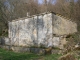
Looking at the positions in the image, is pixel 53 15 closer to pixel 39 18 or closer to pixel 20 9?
pixel 39 18

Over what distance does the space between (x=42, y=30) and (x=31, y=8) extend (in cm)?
1756

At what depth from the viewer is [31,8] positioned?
3155 cm

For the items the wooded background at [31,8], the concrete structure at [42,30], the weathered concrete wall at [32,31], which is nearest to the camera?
the concrete structure at [42,30]

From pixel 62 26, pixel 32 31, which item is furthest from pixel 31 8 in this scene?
pixel 62 26

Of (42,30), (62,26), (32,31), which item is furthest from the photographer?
(32,31)

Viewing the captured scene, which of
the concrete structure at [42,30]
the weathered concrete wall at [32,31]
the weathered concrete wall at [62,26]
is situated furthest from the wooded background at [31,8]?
the weathered concrete wall at [32,31]

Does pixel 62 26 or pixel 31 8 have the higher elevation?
pixel 31 8

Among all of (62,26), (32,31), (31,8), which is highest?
(31,8)

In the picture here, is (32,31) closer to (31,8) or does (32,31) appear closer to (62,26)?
(62,26)

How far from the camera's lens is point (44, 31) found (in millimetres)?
14500

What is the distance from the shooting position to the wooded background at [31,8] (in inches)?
881

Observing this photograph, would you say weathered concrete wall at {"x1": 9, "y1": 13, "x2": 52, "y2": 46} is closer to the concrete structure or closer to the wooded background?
the concrete structure

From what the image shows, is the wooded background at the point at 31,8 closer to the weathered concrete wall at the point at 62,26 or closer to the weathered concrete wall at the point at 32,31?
the weathered concrete wall at the point at 62,26

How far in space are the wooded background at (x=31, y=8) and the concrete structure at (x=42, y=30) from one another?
5.81m
